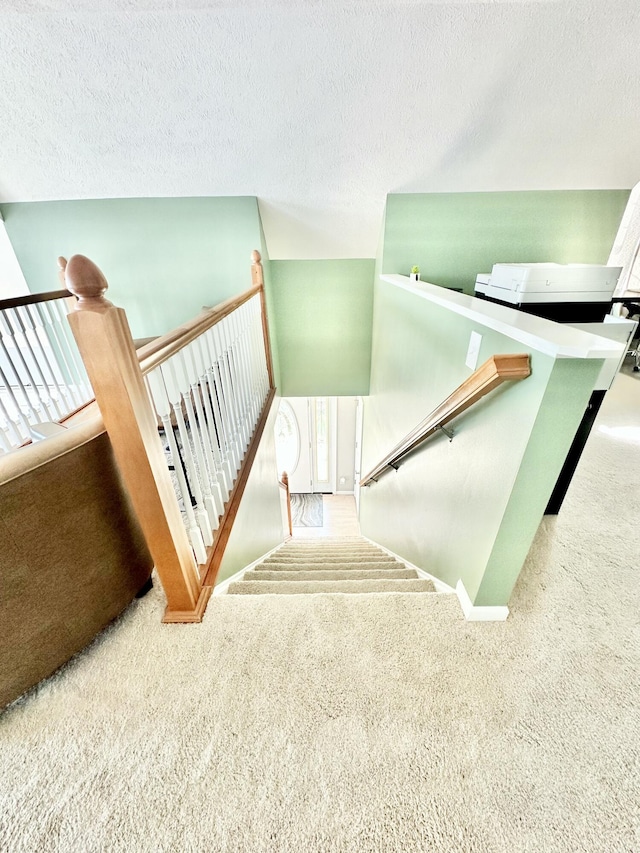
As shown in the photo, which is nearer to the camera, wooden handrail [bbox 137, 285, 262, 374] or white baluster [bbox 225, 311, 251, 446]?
wooden handrail [bbox 137, 285, 262, 374]

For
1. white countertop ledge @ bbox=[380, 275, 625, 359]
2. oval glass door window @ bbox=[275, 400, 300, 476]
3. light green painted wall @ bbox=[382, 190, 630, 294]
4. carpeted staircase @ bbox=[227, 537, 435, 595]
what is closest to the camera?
white countertop ledge @ bbox=[380, 275, 625, 359]

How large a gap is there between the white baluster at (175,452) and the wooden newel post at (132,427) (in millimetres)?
78

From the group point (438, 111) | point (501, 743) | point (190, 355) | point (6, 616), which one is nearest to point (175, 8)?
point (438, 111)

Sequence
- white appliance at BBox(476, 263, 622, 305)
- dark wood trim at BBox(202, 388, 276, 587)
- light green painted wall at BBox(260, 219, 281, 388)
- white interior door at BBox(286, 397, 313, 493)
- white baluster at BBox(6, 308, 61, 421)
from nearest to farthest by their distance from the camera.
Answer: dark wood trim at BBox(202, 388, 276, 587) < white appliance at BBox(476, 263, 622, 305) < white baluster at BBox(6, 308, 61, 421) < light green painted wall at BBox(260, 219, 281, 388) < white interior door at BBox(286, 397, 313, 493)

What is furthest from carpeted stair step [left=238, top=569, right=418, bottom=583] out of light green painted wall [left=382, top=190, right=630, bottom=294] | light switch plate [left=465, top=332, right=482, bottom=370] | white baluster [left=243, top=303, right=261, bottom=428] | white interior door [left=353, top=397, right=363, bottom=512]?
white interior door [left=353, top=397, right=363, bottom=512]

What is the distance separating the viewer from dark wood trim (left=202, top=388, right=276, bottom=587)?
4.71 feet

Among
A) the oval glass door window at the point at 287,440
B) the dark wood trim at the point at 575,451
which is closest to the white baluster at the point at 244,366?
the dark wood trim at the point at 575,451

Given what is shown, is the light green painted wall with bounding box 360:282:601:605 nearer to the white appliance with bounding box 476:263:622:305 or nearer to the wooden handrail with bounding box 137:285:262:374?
the white appliance with bounding box 476:263:622:305

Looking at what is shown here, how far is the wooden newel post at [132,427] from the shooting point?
814mm

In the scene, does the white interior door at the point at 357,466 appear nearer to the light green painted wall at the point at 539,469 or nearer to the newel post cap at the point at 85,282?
the light green painted wall at the point at 539,469

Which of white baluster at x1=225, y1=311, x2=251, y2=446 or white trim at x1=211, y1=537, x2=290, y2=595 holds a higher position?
white baluster at x1=225, y1=311, x2=251, y2=446

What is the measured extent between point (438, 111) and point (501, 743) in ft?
9.51

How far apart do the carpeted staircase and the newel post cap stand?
51.3 inches

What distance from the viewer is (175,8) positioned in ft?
4.91
